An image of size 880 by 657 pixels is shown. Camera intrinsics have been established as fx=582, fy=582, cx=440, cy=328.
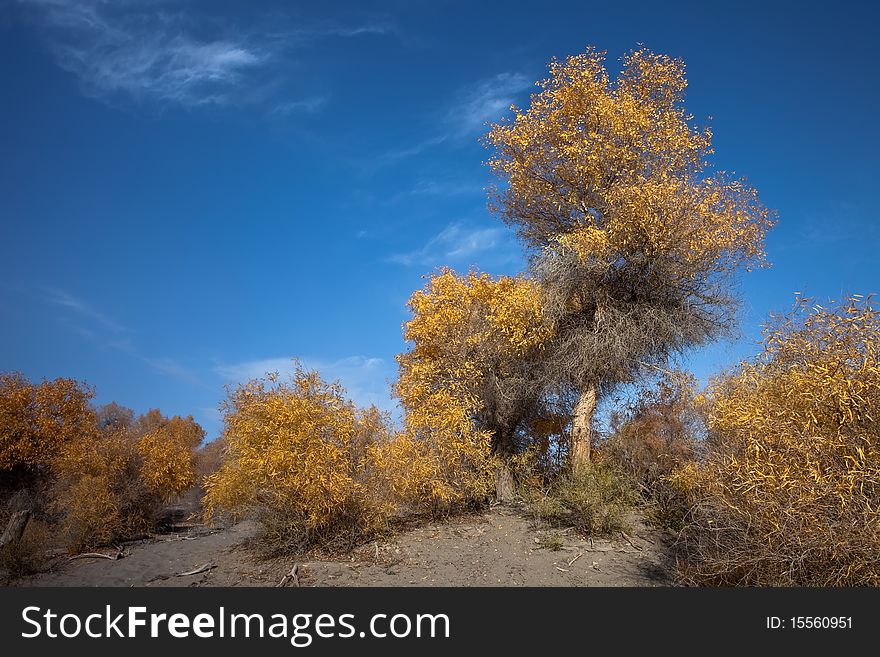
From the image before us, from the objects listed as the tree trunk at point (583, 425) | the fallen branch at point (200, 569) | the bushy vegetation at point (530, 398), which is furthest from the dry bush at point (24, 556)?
the tree trunk at point (583, 425)

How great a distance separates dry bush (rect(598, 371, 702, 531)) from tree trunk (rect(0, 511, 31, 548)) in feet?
54.2

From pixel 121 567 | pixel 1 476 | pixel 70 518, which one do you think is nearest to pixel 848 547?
pixel 121 567

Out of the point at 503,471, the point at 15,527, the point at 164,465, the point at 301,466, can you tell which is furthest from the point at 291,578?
the point at 15,527

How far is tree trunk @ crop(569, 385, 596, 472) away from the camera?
16.5 metres

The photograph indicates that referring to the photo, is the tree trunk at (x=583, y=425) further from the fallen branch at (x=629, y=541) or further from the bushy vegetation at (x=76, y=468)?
the bushy vegetation at (x=76, y=468)

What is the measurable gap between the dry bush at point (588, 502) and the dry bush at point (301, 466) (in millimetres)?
4189

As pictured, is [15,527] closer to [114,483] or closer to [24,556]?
[24,556]

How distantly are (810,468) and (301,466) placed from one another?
8.84 metres

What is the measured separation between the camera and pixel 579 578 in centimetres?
1076

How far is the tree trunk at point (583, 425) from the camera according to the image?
1648 centimetres

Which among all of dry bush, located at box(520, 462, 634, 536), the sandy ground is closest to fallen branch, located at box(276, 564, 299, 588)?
the sandy ground
